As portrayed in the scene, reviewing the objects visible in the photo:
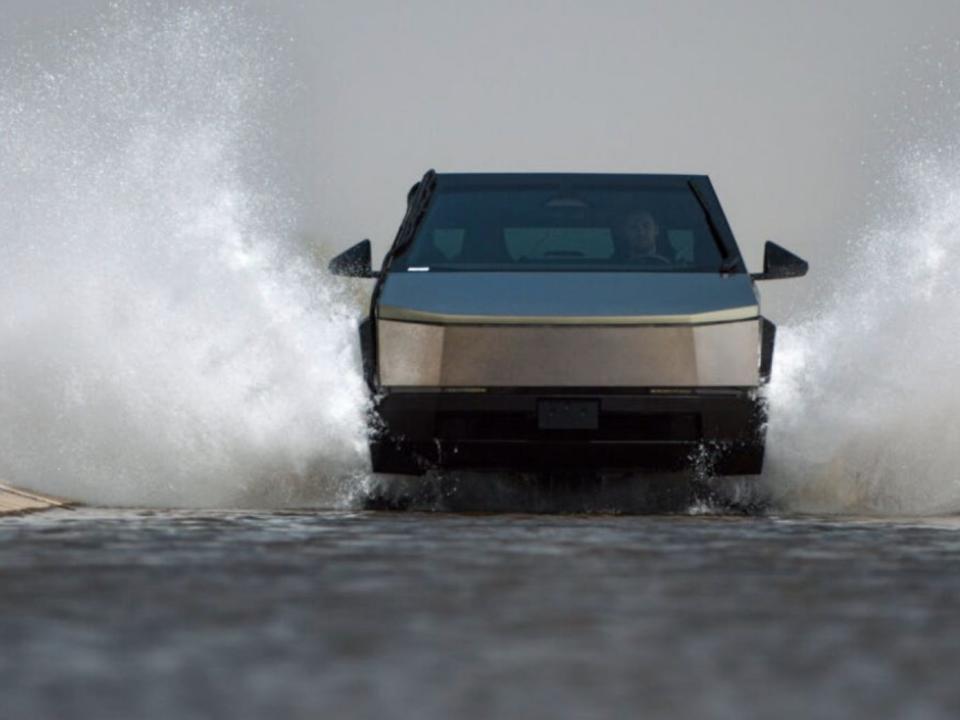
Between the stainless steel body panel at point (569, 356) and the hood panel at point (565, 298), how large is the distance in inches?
2.2

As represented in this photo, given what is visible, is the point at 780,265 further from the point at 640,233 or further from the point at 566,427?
the point at 566,427

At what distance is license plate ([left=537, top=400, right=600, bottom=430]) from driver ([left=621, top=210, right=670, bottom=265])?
4.47 ft

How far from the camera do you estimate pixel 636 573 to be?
9727mm

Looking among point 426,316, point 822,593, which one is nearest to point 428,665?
point 822,593

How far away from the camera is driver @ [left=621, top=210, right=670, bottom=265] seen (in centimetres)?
1417

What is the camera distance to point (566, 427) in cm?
1301

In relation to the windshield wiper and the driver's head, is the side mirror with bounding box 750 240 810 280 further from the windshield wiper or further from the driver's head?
the driver's head

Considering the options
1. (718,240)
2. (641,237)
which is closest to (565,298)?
(641,237)

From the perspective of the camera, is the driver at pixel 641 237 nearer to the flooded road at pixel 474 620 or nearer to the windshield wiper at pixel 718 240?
the windshield wiper at pixel 718 240

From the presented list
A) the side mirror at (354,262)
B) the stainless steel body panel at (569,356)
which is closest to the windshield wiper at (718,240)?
the stainless steel body panel at (569,356)

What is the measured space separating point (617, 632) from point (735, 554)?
304 cm

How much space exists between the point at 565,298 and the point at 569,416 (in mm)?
643

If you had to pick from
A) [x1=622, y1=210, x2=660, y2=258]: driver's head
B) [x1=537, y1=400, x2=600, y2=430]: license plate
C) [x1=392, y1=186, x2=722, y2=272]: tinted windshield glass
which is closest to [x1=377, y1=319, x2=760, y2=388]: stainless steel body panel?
[x1=537, y1=400, x2=600, y2=430]: license plate

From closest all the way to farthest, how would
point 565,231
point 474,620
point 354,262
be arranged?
1. point 474,620
2. point 354,262
3. point 565,231
